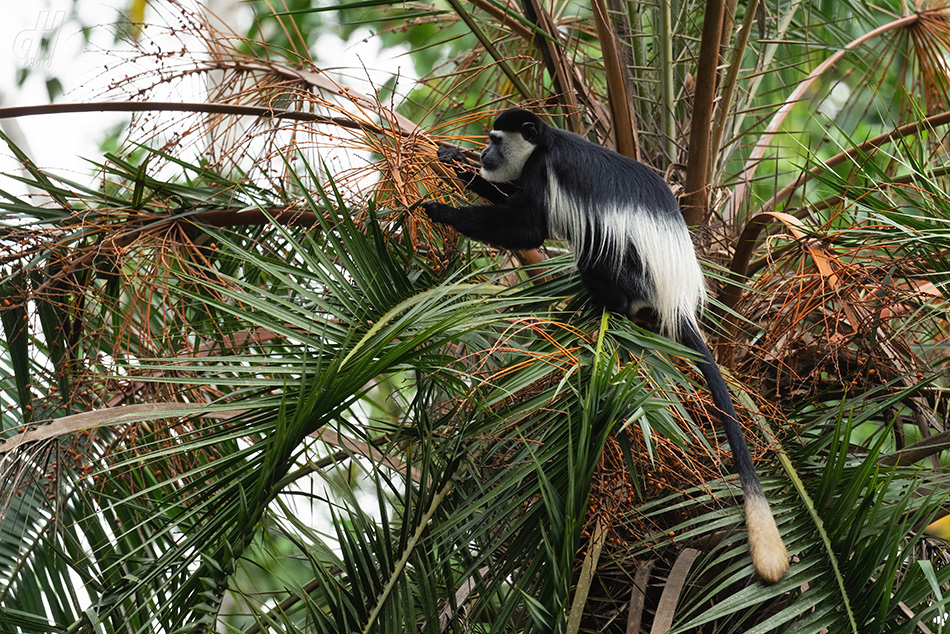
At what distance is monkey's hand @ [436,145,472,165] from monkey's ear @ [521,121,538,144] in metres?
0.15

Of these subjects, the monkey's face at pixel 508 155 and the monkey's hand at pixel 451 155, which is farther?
the monkey's face at pixel 508 155

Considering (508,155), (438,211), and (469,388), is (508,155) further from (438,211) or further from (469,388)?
(469,388)

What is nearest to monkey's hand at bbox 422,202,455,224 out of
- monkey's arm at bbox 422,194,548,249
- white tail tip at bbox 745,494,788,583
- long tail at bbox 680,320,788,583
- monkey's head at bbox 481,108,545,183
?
monkey's arm at bbox 422,194,548,249

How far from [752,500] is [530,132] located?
1054mm

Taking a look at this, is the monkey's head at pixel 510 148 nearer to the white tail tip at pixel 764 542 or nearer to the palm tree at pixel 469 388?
the palm tree at pixel 469 388

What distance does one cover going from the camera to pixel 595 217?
6.58ft

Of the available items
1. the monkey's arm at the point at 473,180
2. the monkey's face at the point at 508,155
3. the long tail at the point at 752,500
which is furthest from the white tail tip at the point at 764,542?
the monkey's face at the point at 508,155

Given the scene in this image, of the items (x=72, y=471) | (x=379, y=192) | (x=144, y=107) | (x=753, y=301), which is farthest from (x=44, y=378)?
(x=753, y=301)

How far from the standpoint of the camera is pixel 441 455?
1.57 m

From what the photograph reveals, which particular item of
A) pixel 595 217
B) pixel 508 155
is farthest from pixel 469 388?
pixel 508 155

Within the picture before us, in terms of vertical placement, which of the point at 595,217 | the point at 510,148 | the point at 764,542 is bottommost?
the point at 764,542

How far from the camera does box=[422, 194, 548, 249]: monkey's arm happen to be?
1.92 metres

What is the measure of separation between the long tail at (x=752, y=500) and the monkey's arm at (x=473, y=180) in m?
0.68

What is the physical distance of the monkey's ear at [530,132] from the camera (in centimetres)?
212
